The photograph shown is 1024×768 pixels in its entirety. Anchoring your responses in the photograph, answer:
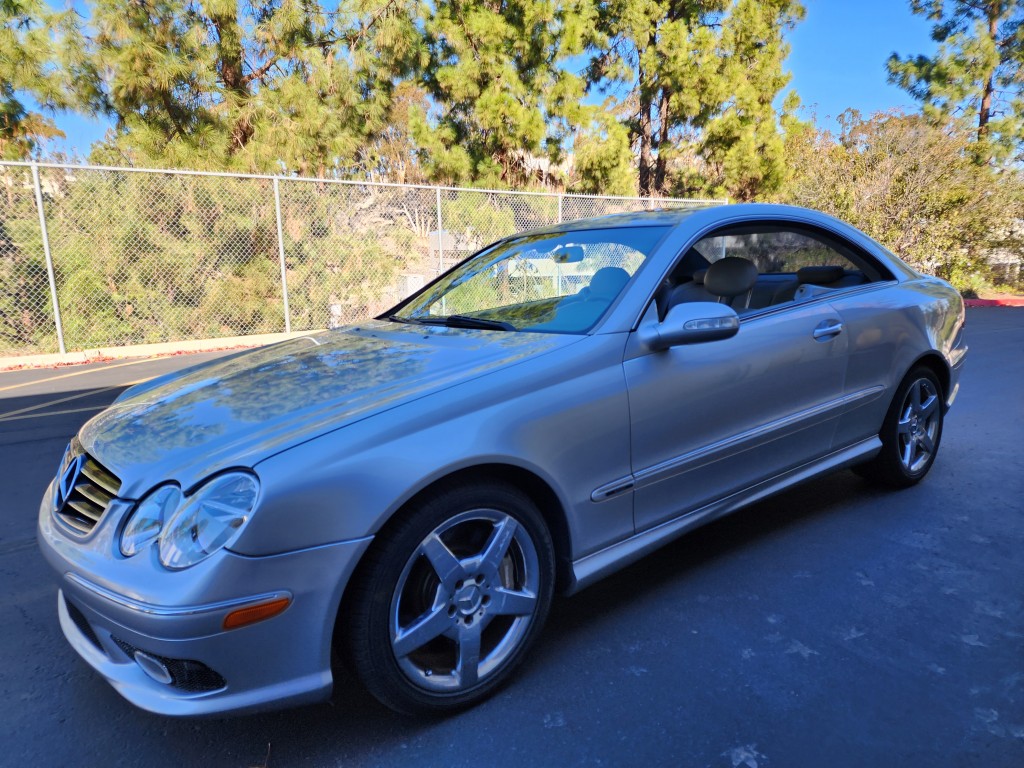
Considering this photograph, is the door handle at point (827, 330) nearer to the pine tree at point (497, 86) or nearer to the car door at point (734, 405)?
the car door at point (734, 405)

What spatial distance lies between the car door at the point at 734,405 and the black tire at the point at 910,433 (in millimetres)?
618

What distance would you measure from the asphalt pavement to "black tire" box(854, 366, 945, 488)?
259mm

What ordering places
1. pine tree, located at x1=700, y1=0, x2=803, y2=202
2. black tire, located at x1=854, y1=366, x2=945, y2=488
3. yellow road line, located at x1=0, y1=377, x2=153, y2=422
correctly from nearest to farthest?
1. black tire, located at x1=854, y1=366, x2=945, y2=488
2. yellow road line, located at x1=0, y1=377, x2=153, y2=422
3. pine tree, located at x1=700, y1=0, x2=803, y2=202

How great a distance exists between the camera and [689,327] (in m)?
2.32

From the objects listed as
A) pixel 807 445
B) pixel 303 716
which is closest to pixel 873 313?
pixel 807 445

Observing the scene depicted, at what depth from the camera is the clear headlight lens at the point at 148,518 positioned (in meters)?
1.65

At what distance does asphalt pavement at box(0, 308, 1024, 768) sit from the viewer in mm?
1820

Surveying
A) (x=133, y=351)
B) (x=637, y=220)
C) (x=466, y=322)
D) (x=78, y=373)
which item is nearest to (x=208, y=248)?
(x=133, y=351)

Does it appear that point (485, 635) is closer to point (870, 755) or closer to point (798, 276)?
point (870, 755)

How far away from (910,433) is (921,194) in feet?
55.2

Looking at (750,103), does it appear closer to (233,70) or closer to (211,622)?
(233,70)

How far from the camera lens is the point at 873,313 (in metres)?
3.21

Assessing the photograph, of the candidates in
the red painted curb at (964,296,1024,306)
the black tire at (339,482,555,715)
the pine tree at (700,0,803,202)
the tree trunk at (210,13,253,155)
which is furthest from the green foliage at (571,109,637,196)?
the black tire at (339,482,555,715)

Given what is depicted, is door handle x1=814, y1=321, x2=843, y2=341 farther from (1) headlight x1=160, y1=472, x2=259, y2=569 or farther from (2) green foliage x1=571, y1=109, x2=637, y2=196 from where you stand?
(2) green foliage x1=571, y1=109, x2=637, y2=196
